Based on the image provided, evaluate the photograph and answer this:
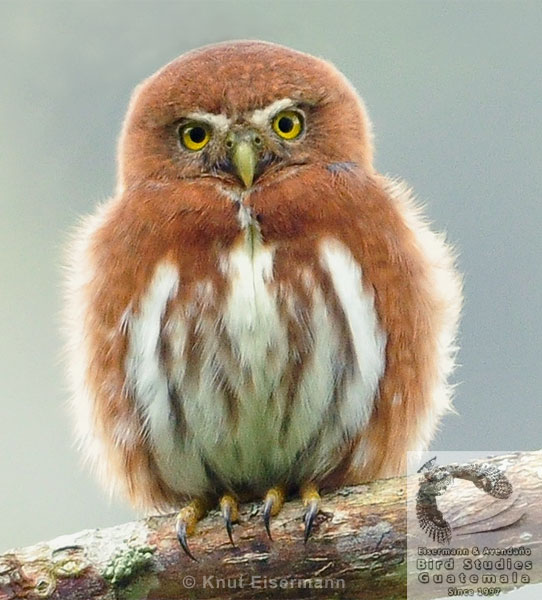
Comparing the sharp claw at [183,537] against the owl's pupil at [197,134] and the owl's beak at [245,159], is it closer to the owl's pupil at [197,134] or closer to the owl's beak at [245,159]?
the owl's beak at [245,159]

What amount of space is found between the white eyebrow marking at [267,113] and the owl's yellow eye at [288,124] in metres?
0.02

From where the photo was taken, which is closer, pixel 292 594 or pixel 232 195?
pixel 292 594

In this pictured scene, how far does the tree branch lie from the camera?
3750 millimetres

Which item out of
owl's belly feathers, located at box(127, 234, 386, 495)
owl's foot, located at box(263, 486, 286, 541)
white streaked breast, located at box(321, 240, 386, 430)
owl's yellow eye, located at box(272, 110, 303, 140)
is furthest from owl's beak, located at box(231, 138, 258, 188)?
owl's foot, located at box(263, 486, 286, 541)

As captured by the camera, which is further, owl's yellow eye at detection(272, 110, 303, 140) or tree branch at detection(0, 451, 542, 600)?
owl's yellow eye at detection(272, 110, 303, 140)

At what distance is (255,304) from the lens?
159 inches

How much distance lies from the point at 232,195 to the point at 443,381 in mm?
1047

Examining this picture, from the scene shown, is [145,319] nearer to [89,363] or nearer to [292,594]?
[89,363]

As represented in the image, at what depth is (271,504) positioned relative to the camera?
159 inches

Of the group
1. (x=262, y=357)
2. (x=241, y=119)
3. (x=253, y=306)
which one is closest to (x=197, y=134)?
(x=241, y=119)

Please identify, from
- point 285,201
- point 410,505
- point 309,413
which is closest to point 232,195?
point 285,201

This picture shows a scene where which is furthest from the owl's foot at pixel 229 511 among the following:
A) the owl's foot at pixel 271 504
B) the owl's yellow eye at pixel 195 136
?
the owl's yellow eye at pixel 195 136

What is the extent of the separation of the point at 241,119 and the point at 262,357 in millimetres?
855

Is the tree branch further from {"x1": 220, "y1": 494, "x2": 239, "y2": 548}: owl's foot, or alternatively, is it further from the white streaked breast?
the white streaked breast
